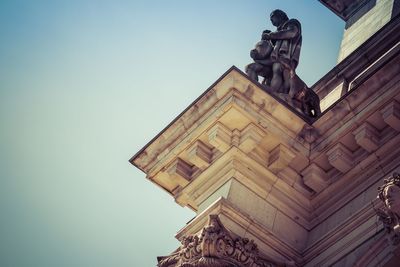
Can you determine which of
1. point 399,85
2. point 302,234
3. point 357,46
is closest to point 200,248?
point 302,234

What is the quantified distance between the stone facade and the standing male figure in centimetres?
145

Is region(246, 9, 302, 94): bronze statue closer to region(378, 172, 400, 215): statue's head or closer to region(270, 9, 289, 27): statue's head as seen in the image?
region(270, 9, 289, 27): statue's head

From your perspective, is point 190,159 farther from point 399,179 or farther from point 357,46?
point 357,46

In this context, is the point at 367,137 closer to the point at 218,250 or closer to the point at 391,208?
the point at 391,208

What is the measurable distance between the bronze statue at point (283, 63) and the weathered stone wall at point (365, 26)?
283 cm

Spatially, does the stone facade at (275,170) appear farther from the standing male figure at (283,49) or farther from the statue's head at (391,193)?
the standing male figure at (283,49)

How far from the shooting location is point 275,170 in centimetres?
1545

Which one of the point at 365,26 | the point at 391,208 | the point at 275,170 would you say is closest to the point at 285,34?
the point at 275,170

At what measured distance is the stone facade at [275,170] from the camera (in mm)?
14195

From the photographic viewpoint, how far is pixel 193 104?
15992 millimetres

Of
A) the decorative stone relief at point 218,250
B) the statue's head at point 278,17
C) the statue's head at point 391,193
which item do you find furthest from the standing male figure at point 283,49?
the statue's head at point 391,193

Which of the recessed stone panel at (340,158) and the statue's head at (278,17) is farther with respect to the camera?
the statue's head at (278,17)

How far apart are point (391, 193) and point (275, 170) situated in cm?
302

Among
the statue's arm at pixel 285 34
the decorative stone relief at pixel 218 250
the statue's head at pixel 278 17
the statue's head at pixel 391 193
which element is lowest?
the decorative stone relief at pixel 218 250
